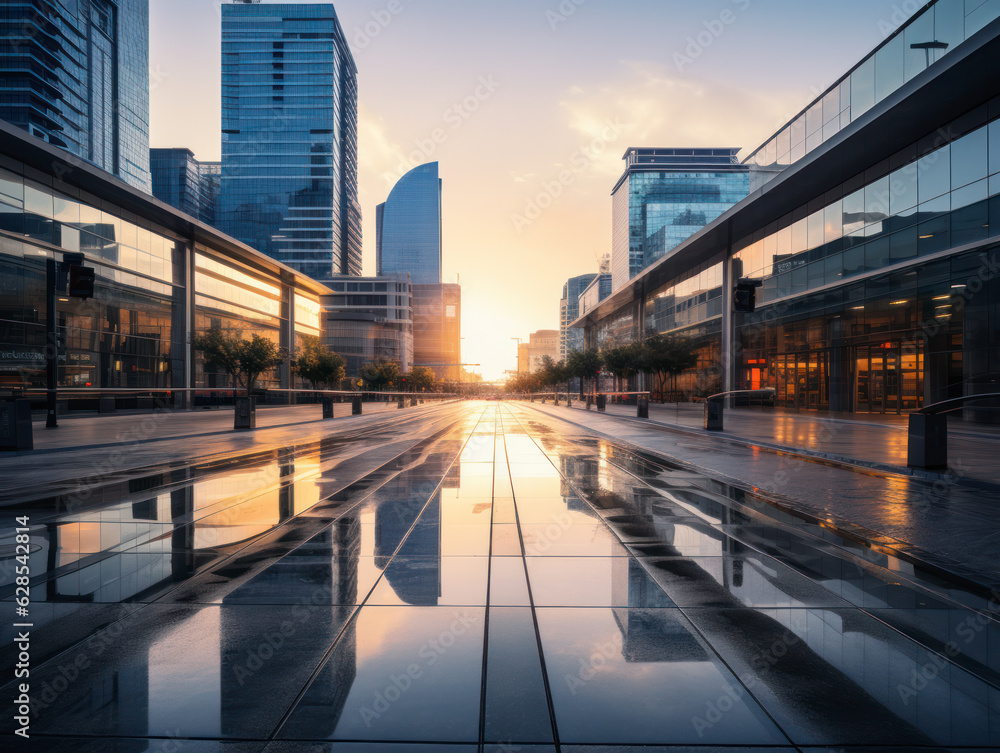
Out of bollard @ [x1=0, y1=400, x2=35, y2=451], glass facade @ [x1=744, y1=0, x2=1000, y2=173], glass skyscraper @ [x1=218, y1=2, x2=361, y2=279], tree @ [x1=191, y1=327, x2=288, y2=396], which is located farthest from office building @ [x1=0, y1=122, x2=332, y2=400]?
glass skyscraper @ [x1=218, y1=2, x2=361, y2=279]

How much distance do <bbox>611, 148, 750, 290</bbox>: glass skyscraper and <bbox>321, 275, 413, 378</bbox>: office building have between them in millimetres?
52692

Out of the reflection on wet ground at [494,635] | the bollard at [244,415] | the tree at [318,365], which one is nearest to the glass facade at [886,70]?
the reflection on wet ground at [494,635]

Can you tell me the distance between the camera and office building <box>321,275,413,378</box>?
108m

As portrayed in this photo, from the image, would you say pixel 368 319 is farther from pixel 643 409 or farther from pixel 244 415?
pixel 244 415

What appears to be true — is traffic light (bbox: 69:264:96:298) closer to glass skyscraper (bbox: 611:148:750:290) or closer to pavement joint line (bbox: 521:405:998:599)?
pavement joint line (bbox: 521:405:998:599)

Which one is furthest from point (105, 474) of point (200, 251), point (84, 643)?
point (200, 251)

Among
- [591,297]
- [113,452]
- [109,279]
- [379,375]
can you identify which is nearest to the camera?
[113,452]

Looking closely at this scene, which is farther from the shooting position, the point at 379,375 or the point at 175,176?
the point at 175,176

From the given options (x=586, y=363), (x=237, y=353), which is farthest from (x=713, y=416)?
(x=237, y=353)

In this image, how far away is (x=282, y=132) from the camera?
424 feet

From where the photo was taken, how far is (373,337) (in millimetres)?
112125

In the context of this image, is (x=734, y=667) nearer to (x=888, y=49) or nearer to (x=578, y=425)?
(x=578, y=425)

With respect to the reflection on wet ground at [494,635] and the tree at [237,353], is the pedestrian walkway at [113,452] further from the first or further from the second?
the tree at [237,353]

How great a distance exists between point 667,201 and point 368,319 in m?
79.0
